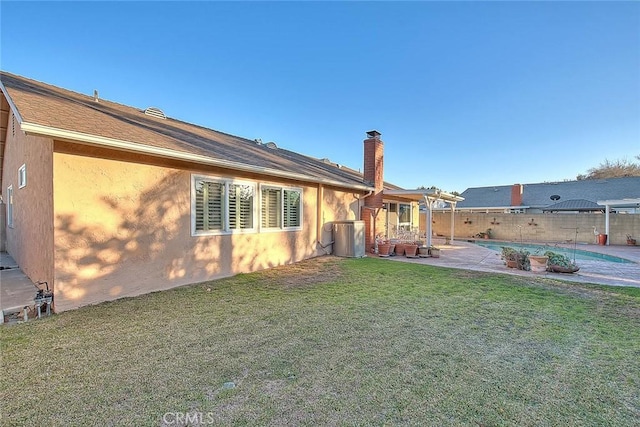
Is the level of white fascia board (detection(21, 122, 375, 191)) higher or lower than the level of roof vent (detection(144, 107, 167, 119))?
lower

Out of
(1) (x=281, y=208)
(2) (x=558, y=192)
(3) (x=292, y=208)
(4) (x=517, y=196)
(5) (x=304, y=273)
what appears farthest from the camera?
(4) (x=517, y=196)

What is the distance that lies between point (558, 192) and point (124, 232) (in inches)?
1320

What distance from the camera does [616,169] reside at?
1375 inches

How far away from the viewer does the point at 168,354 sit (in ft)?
11.5

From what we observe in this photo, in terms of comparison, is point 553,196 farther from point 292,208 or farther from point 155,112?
point 155,112

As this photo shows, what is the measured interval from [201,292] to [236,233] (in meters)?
1.94

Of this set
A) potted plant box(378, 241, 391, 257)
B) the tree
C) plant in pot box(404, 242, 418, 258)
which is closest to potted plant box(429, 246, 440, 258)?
plant in pot box(404, 242, 418, 258)

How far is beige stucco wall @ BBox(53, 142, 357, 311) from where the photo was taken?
5031 mm

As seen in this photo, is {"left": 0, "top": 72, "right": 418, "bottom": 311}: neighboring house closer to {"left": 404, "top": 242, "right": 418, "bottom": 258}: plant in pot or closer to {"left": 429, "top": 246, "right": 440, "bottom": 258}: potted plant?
{"left": 404, "top": 242, "right": 418, "bottom": 258}: plant in pot

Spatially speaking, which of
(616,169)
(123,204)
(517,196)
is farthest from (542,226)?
(616,169)

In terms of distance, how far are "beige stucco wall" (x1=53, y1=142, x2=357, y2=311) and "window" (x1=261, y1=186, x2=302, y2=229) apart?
52.5 inches

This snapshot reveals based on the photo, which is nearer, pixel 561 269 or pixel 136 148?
pixel 136 148

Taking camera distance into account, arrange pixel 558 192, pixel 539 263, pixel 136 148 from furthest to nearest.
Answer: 1. pixel 558 192
2. pixel 539 263
3. pixel 136 148

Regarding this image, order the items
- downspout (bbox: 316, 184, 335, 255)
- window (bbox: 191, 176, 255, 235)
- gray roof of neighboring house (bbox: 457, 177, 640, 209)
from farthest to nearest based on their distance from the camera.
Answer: gray roof of neighboring house (bbox: 457, 177, 640, 209), downspout (bbox: 316, 184, 335, 255), window (bbox: 191, 176, 255, 235)
